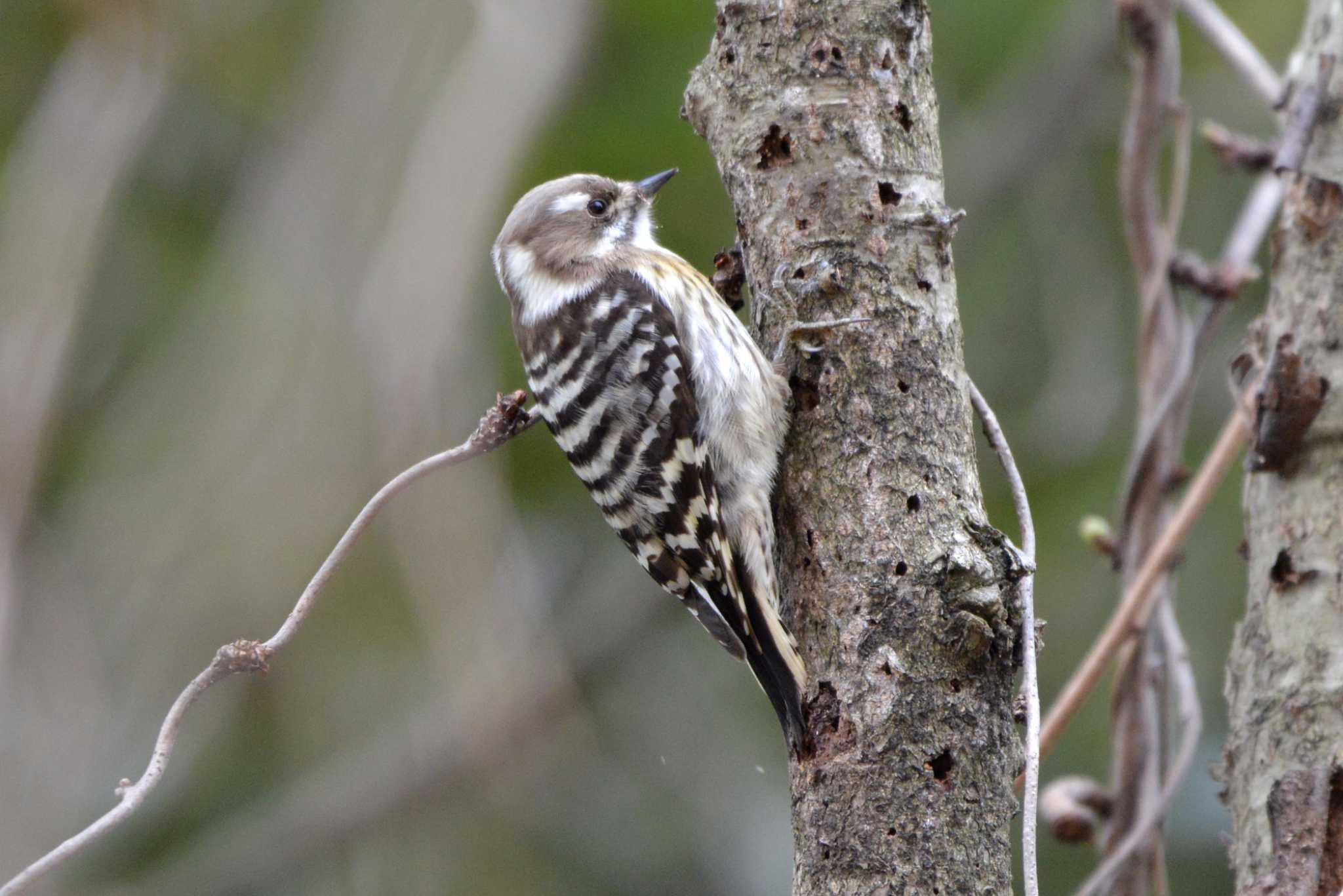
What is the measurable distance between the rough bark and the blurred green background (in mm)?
1310

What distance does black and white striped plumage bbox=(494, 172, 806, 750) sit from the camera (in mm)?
2818

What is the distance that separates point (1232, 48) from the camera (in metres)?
3.19

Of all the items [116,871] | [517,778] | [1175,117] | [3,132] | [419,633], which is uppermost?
[3,132]

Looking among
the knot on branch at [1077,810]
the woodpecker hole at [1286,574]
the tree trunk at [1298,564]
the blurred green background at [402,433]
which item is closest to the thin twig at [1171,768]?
the knot on branch at [1077,810]

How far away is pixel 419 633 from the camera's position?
15.0ft

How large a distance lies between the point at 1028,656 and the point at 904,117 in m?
0.98

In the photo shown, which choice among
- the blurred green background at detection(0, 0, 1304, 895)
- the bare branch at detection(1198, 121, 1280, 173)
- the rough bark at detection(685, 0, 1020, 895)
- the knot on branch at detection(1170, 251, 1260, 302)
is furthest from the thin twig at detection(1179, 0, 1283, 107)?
the rough bark at detection(685, 0, 1020, 895)

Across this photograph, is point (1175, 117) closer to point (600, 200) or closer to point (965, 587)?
point (600, 200)

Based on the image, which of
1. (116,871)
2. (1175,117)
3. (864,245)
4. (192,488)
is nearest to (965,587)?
(864,245)

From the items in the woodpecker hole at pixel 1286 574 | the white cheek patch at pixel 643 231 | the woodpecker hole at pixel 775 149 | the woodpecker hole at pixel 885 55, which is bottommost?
the woodpecker hole at pixel 1286 574

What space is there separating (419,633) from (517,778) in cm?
61

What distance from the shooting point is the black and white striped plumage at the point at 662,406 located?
9.25ft

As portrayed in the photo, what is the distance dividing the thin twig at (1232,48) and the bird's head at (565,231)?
1.30 metres

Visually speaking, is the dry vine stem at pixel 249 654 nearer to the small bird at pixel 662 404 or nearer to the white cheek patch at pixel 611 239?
the small bird at pixel 662 404
